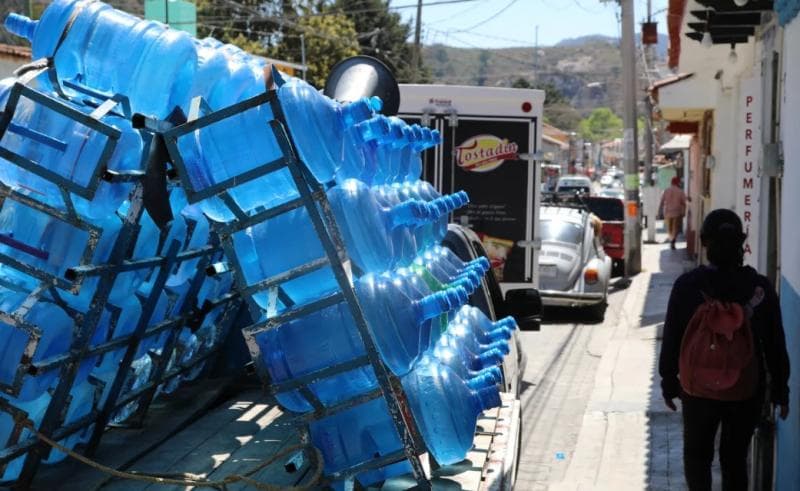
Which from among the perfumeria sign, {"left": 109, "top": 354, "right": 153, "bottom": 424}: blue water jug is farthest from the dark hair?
the perfumeria sign

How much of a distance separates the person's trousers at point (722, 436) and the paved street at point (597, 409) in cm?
212

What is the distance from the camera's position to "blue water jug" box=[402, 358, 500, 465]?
4.81 meters

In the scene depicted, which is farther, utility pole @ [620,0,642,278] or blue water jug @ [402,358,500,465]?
utility pole @ [620,0,642,278]

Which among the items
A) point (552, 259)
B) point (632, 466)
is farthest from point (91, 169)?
point (552, 259)

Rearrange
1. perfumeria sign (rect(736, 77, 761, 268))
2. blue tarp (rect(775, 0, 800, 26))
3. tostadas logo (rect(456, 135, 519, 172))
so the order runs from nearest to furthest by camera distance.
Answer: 1. blue tarp (rect(775, 0, 800, 26))
2. perfumeria sign (rect(736, 77, 761, 268))
3. tostadas logo (rect(456, 135, 519, 172))

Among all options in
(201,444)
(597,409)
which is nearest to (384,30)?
(597,409)

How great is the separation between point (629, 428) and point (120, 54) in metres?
6.94

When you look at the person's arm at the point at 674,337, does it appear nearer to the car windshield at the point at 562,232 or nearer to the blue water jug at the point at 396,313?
the blue water jug at the point at 396,313

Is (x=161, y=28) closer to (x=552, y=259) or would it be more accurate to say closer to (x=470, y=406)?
(x=470, y=406)

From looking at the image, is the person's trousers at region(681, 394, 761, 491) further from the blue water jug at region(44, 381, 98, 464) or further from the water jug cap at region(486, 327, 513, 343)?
the blue water jug at region(44, 381, 98, 464)

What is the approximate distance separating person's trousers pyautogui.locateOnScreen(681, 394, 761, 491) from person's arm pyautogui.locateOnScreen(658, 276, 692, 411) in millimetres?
94

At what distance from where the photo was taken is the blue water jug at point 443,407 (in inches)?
189

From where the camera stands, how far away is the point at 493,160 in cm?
1390

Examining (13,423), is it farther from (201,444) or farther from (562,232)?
(562,232)
